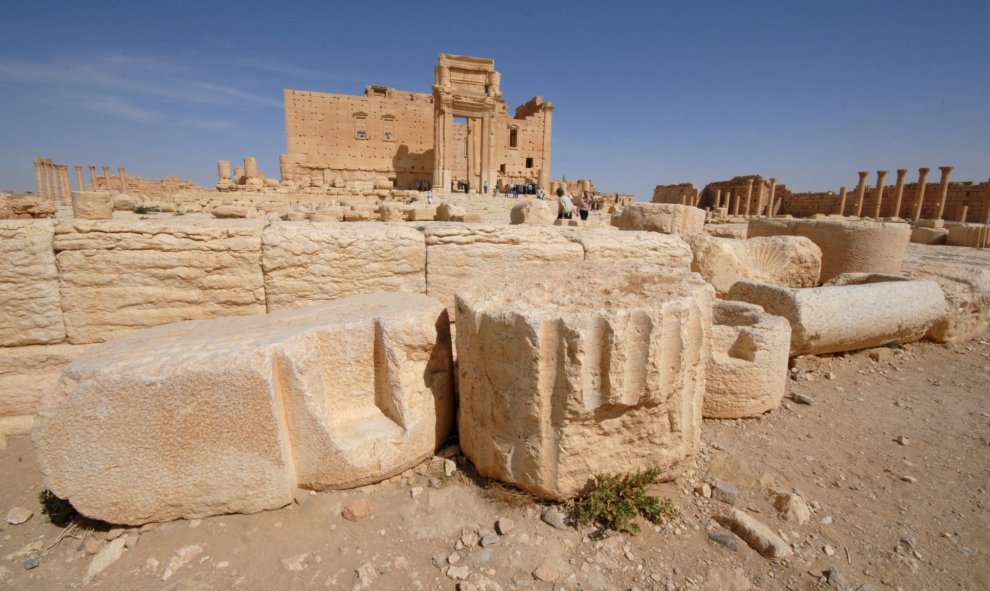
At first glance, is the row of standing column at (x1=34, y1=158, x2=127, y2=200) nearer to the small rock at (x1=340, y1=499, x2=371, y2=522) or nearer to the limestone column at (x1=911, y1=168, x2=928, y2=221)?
the small rock at (x1=340, y1=499, x2=371, y2=522)

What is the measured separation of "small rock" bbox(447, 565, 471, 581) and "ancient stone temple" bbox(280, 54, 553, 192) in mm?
21577

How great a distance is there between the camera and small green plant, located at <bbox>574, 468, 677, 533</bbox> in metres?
1.99

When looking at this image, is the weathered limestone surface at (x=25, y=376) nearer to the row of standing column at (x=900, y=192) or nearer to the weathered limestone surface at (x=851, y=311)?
the weathered limestone surface at (x=851, y=311)

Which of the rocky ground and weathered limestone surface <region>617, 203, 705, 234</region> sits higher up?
weathered limestone surface <region>617, 203, 705, 234</region>

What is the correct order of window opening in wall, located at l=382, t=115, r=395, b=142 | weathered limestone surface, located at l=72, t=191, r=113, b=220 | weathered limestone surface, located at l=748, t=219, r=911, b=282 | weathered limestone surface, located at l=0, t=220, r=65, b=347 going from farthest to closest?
1. window opening in wall, located at l=382, t=115, r=395, b=142
2. weathered limestone surface, located at l=748, t=219, r=911, b=282
3. weathered limestone surface, located at l=72, t=191, r=113, b=220
4. weathered limestone surface, located at l=0, t=220, r=65, b=347

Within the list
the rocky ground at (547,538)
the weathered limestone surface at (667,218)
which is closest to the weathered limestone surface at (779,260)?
the weathered limestone surface at (667,218)

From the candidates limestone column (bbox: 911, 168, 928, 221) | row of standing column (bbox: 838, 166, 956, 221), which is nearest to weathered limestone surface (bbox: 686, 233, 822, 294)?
A: row of standing column (bbox: 838, 166, 956, 221)

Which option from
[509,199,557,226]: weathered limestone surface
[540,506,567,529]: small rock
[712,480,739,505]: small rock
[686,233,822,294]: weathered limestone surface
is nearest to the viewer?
[540,506,567,529]: small rock

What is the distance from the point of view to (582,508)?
2037mm

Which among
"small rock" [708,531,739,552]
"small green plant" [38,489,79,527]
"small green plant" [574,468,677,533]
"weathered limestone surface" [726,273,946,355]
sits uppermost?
"weathered limestone surface" [726,273,946,355]

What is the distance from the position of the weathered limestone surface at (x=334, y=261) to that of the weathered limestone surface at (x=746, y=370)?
2.19 meters

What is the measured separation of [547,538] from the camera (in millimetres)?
1943

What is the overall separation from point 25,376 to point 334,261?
1.94 metres

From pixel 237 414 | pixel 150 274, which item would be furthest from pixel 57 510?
pixel 150 274
